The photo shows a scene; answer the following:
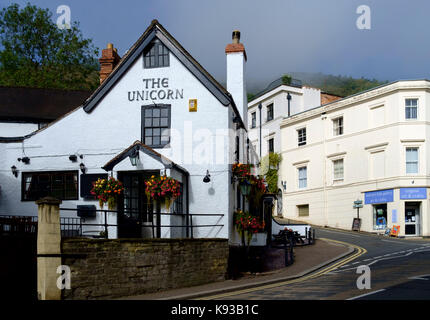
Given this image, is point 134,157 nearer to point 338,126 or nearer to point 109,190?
point 109,190

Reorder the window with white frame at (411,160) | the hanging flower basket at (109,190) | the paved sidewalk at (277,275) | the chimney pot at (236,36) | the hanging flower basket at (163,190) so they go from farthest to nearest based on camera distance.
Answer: the window with white frame at (411,160) → the chimney pot at (236,36) → the hanging flower basket at (109,190) → the hanging flower basket at (163,190) → the paved sidewalk at (277,275)

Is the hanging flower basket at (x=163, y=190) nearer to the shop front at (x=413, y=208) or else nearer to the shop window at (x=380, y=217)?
the shop front at (x=413, y=208)

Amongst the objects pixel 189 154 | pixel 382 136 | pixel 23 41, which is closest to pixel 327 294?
pixel 189 154

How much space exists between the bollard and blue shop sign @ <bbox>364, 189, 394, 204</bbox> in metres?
27.8

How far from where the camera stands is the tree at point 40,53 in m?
40.1

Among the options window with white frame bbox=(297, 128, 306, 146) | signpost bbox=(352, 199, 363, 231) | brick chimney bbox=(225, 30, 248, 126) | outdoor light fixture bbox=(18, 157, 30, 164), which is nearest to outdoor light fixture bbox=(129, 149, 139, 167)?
outdoor light fixture bbox=(18, 157, 30, 164)

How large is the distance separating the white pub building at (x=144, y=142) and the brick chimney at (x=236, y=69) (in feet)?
8.98

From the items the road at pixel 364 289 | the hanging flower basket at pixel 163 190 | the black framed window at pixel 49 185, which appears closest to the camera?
the road at pixel 364 289

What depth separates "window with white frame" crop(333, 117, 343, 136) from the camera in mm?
40406

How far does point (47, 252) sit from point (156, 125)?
777cm

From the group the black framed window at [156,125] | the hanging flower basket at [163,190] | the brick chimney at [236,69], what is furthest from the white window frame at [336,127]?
the hanging flower basket at [163,190]

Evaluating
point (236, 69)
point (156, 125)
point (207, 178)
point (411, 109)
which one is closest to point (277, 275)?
point (207, 178)

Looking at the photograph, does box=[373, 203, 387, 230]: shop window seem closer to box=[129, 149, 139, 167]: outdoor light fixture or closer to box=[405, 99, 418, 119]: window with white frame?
box=[405, 99, 418, 119]: window with white frame
